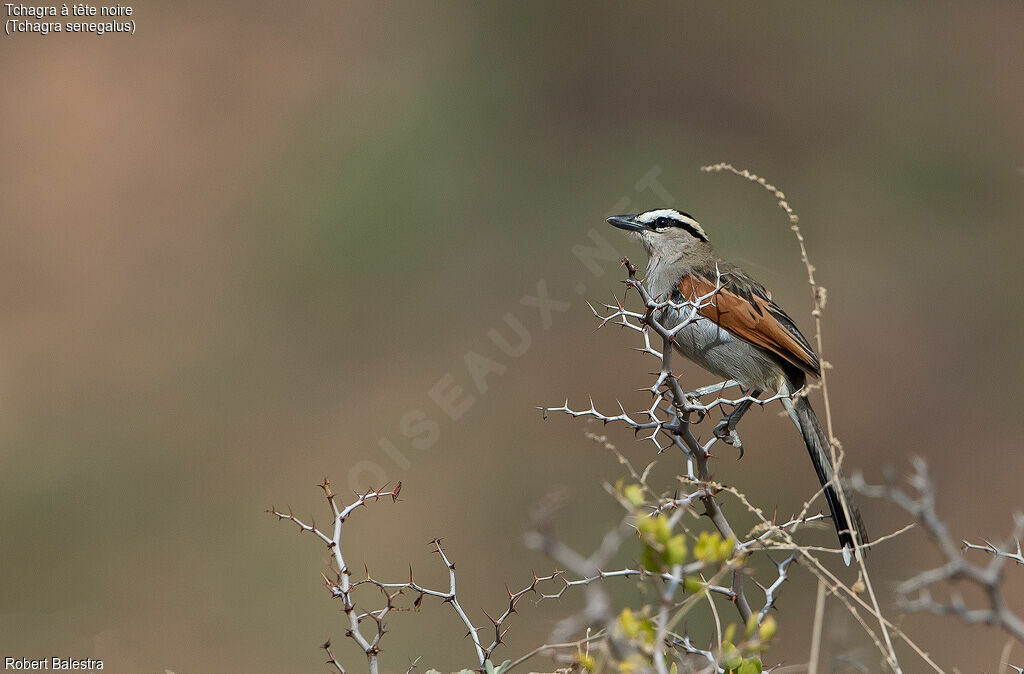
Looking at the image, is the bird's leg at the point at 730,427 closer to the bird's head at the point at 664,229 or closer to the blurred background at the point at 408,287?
the bird's head at the point at 664,229

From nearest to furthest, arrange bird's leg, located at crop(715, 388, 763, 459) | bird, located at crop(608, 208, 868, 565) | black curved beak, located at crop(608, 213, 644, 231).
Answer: bird's leg, located at crop(715, 388, 763, 459)
bird, located at crop(608, 208, 868, 565)
black curved beak, located at crop(608, 213, 644, 231)

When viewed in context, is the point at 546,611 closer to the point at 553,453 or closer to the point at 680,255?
the point at 553,453

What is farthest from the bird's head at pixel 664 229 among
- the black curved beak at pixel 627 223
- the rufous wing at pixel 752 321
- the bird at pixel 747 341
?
the rufous wing at pixel 752 321

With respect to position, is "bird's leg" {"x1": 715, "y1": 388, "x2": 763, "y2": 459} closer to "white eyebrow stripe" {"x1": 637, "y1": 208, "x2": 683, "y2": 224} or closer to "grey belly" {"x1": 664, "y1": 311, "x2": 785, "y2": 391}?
"grey belly" {"x1": 664, "y1": 311, "x2": 785, "y2": 391}

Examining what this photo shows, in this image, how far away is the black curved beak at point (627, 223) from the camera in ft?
17.2

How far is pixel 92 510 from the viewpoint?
8.62 m

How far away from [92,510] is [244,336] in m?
2.36

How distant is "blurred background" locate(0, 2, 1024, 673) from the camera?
808cm

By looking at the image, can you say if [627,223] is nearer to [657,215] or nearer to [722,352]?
[657,215]

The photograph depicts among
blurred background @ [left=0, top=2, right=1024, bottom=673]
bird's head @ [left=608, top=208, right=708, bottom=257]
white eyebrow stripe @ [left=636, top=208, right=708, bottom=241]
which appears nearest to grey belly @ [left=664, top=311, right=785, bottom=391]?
bird's head @ [left=608, top=208, right=708, bottom=257]

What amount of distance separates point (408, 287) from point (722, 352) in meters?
6.08

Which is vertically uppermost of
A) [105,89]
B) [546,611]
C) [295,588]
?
[105,89]

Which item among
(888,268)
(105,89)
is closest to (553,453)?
(888,268)

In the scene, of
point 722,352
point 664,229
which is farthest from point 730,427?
point 664,229
